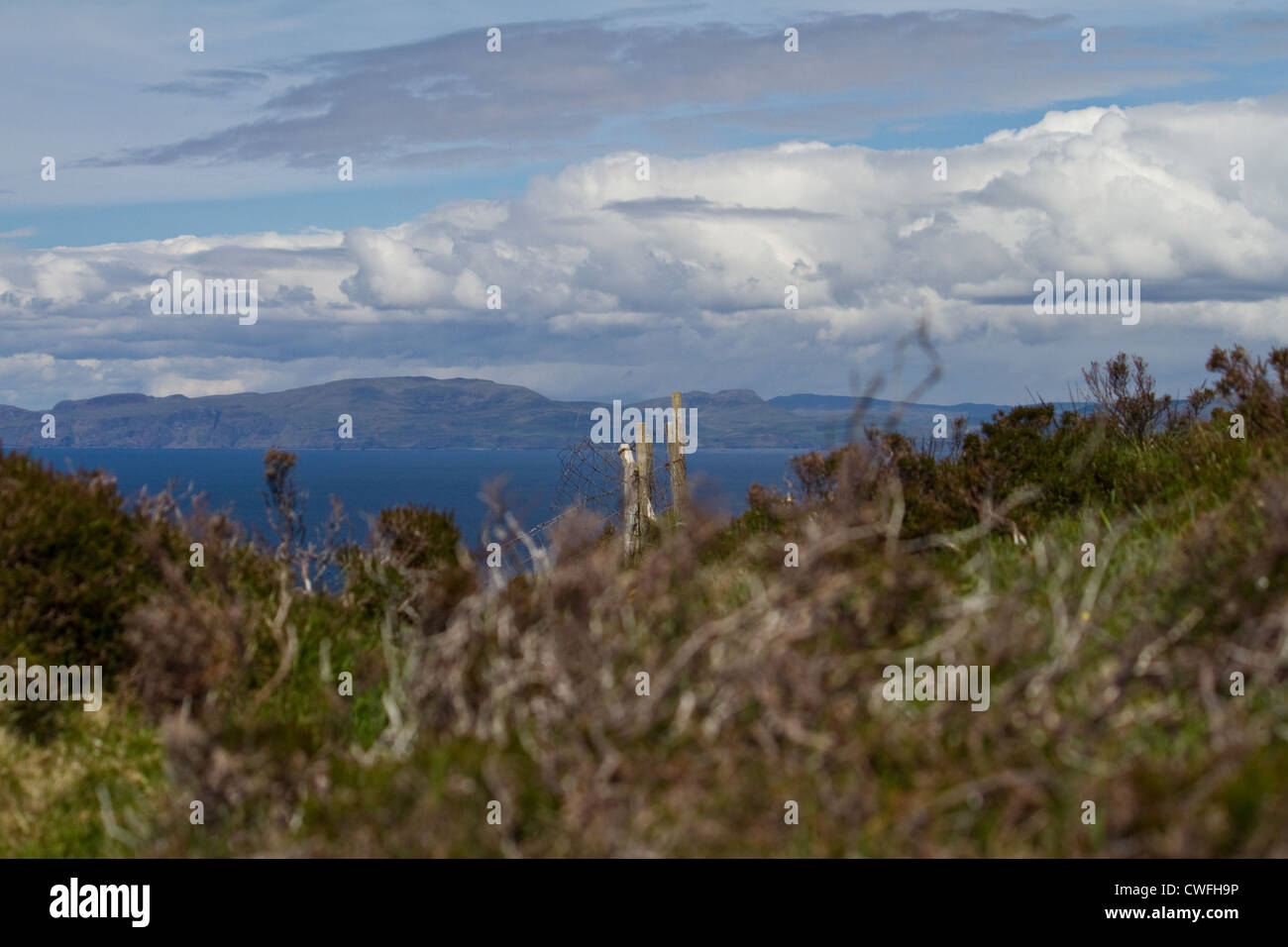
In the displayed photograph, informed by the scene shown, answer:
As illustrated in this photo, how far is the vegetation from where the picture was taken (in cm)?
494

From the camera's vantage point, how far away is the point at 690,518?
23.0ft

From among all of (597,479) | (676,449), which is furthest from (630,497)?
(597,479)

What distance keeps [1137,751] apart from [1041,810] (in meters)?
0.66

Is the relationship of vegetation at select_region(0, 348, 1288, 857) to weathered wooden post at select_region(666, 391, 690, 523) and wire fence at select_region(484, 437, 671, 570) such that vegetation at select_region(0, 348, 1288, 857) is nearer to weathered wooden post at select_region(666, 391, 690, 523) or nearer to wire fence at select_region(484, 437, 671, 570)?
weathered wooden post at select_region(666, 391, 690, 523)

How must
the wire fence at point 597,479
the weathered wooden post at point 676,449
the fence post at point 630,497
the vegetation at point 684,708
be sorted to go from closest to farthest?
the vegetation at point 684,708
the fence post at point 630,497
the weathered wooden post at point 676,449
the wire fence at point 597,479

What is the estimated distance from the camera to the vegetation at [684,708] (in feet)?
16.2

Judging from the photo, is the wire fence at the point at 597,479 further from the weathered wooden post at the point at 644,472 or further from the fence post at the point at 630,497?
the fence post at the point at 630,497

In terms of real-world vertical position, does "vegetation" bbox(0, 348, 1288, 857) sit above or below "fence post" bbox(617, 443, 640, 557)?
below

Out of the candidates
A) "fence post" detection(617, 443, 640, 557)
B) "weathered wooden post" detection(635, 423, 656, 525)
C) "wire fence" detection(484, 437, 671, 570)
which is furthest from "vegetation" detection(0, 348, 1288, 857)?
"wire fence" detection(484, 437, 671, 570)

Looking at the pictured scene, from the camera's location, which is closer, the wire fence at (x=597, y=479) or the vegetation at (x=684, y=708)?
the vegetation at (x=684, y=708)

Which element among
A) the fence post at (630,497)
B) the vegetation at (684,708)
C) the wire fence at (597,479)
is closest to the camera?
the vegetation at (684,708)

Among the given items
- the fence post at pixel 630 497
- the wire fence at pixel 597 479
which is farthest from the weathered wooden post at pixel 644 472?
the wire fence at pixel 597 479
